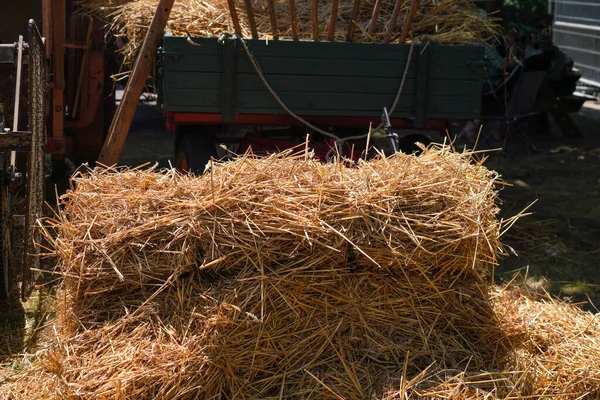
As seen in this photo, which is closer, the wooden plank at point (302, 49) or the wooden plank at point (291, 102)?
the wooden plank at point (302, 49)

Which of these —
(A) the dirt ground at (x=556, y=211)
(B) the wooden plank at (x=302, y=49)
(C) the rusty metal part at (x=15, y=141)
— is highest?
(B) the wooden plank at (x=302, y=49)

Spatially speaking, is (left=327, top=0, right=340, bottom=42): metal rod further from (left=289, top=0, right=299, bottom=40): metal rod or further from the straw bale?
the straw bale

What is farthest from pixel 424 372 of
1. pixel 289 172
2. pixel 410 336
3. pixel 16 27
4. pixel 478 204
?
pixel 16 27

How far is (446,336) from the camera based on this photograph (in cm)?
365

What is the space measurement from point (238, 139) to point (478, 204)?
3.28m

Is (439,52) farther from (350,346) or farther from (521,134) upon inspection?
(521,134)

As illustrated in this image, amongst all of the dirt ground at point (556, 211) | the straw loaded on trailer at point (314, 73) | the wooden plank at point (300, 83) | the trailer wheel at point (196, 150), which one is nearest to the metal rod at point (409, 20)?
the straw loaded on trailer at point (314, 73)

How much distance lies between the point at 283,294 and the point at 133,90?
2263 millimetres

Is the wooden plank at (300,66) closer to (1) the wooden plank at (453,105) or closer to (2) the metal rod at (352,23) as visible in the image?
(2) the metal rod at (352,23)

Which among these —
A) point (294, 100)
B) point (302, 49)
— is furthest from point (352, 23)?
point (294, 100)

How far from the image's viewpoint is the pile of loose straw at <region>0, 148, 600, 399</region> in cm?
341

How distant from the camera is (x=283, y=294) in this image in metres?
3.52

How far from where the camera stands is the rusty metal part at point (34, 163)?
439cm

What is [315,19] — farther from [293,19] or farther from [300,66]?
[300,66]
